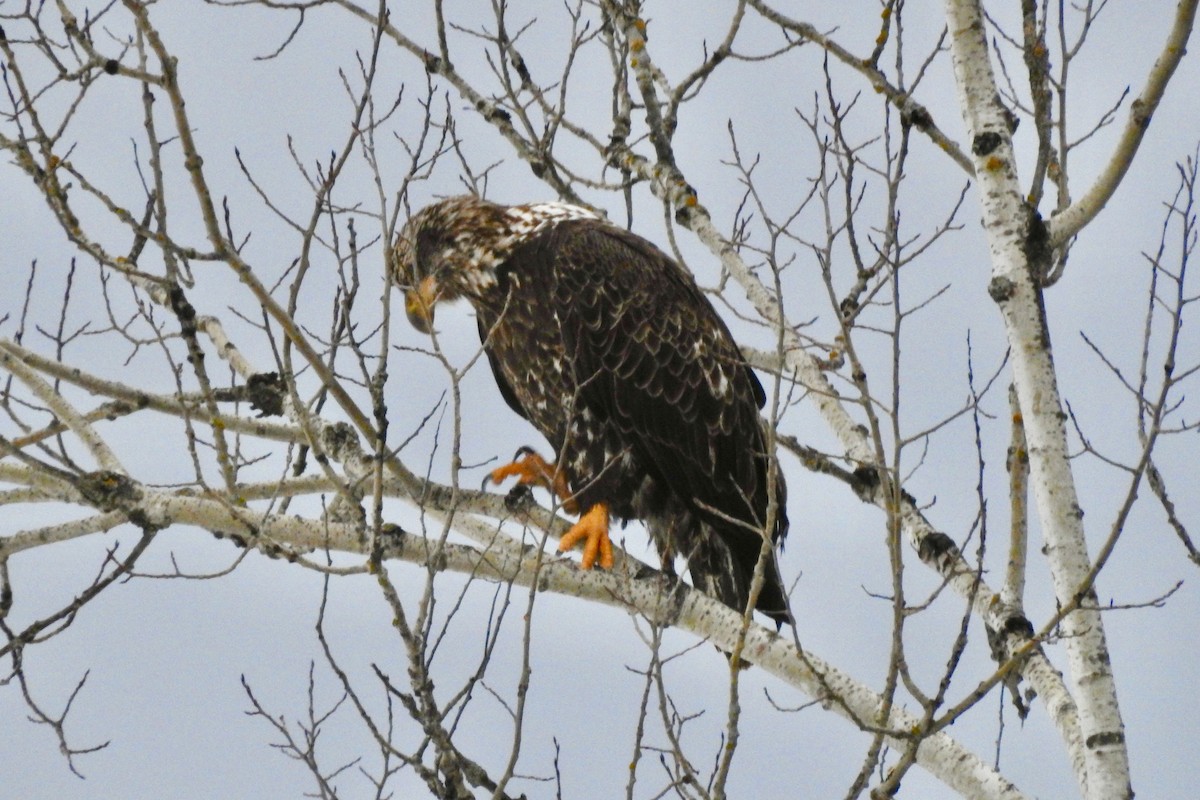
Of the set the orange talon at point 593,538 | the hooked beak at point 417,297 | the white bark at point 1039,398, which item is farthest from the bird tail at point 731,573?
the hooked beak at point 417,297

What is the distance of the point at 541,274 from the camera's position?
632cm

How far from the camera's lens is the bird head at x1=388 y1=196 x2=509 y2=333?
21.7 ft

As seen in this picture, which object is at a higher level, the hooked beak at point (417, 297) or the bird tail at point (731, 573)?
the hooked beak at point (417, 297)

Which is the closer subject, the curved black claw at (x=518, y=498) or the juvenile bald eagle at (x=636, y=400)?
the curved black claw at (x=518, y=498)

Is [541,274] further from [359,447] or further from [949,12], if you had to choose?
[949,12]

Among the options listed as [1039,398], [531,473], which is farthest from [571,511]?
[1039,398]

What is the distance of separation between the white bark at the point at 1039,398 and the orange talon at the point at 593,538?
6.20 feet

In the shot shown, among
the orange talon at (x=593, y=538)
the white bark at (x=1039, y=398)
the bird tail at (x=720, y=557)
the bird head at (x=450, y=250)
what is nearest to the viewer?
the white bark at (x=1039, y=398)

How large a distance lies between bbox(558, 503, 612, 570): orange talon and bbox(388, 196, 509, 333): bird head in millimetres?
1278

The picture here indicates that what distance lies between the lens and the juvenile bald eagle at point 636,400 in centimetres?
607

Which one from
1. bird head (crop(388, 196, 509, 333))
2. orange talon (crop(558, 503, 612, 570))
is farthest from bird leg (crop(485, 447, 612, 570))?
bird head (crop(388, 196, 509, 333))

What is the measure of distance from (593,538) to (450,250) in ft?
5.63

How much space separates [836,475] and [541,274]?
5.50ft

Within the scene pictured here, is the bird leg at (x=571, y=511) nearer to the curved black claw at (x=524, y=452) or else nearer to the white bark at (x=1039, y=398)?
the curved black claw at (x=524, y=452)
